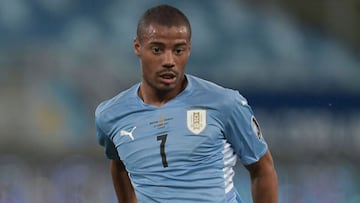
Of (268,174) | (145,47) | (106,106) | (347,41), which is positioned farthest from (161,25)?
(347,41)

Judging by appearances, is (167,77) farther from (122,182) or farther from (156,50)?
(122,182)

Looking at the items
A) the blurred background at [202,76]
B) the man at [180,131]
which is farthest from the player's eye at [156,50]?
the blurred background at [202,76]

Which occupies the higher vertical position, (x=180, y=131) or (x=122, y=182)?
(x=180, y=131)

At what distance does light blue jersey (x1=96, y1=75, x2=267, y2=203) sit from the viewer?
6.58ft

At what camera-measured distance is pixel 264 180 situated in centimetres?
213

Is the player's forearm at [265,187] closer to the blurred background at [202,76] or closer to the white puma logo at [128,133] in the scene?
the white puma logo at [128,133]

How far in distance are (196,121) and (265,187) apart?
0.92 ft

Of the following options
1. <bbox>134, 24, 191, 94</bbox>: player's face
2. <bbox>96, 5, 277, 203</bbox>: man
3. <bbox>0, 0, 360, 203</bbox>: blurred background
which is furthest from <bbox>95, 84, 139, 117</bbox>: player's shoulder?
<bbox>0, 0, 360, 203</bbox>: blurred background

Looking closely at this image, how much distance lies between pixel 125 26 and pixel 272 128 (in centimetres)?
82

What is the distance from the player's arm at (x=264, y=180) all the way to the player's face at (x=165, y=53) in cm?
31

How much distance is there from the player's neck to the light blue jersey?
14mm

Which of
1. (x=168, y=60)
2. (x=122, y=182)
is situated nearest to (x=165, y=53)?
(x=168, y=60)

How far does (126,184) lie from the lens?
242cm

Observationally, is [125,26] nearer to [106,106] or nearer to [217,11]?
[217,11]
